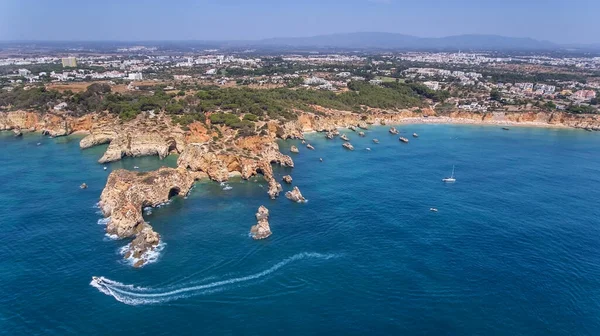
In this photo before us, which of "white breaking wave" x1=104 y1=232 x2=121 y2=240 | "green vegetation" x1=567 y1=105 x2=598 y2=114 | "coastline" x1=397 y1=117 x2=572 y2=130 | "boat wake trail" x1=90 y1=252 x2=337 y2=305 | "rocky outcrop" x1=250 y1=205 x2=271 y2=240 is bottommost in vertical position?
"boat wake trail" x1=90 y1=252 x2=337 y2=305

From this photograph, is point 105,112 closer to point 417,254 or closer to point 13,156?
point 13,156

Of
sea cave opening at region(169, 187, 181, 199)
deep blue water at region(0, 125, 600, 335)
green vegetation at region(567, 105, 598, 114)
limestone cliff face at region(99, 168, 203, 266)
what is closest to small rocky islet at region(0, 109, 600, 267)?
limestone cliff face at region(99, 168, 203, 266)

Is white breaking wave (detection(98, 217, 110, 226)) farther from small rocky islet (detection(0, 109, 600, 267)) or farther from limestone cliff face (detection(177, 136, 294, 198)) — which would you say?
limestone cliff face (detection(177, 136, 294, 198))

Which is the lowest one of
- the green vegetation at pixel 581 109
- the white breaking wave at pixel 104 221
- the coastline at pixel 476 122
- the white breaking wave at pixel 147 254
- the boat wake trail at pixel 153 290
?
the boat wake trail at pixel 153 290

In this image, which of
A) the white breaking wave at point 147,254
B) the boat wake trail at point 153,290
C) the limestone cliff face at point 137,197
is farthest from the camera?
the limestone cliff face at point 137,197

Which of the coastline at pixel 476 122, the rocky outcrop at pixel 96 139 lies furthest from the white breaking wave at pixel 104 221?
the coastline at pixel 476 122

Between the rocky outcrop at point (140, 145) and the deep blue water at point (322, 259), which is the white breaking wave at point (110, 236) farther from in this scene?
the rocky outcrop at point (140, 145)
